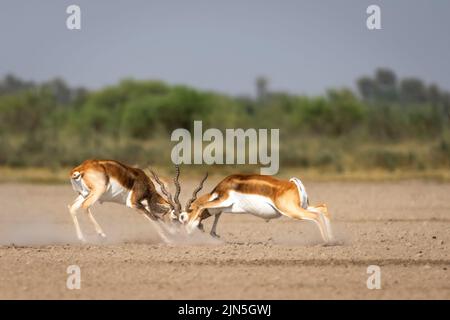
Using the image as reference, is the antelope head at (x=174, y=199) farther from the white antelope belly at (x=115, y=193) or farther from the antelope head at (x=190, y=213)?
the white antelope belly at (x=115, y=193)

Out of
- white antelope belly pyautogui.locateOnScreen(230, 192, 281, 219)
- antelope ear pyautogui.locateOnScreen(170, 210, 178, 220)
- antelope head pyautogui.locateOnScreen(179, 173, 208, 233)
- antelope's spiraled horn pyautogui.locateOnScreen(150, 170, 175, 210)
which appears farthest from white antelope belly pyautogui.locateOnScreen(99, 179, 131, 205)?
white antelope belly pyautogui.locateOnScreen(230, 192, 281, 219)

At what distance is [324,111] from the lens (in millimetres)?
58594

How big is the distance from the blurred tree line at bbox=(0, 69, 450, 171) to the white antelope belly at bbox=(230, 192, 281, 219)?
44.2 feet

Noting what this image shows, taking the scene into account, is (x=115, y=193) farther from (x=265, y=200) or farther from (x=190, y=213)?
(x=265, y=200)

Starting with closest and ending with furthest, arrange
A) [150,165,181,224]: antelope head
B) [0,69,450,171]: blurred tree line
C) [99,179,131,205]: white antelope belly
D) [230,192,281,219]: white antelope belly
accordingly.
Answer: [230,192,281,219]: white antelope belly
[150,165,181,224]: antelope head
[99,179,131,205]: white antelope belly
[0,69,450,171]: blurred tree line

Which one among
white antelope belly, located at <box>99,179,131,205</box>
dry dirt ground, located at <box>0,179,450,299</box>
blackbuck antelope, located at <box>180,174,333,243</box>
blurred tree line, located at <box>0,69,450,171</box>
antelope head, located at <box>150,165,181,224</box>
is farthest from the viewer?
blurred tree line, located at <box>0,69,450,171</box>

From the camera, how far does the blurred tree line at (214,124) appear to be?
34.2m

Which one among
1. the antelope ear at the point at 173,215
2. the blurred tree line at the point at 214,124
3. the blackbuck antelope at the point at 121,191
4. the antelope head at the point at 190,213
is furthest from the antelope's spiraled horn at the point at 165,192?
the blurred tree line at the point at 214,124

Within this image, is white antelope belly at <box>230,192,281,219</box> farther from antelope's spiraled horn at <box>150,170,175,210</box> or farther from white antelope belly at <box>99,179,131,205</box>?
white antelope belly at <box>99,179,131,205</box>

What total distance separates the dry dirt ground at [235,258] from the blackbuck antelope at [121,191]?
0.42 m

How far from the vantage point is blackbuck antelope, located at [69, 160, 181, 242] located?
48.4 feet

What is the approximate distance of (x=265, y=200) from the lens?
45.3 ft
